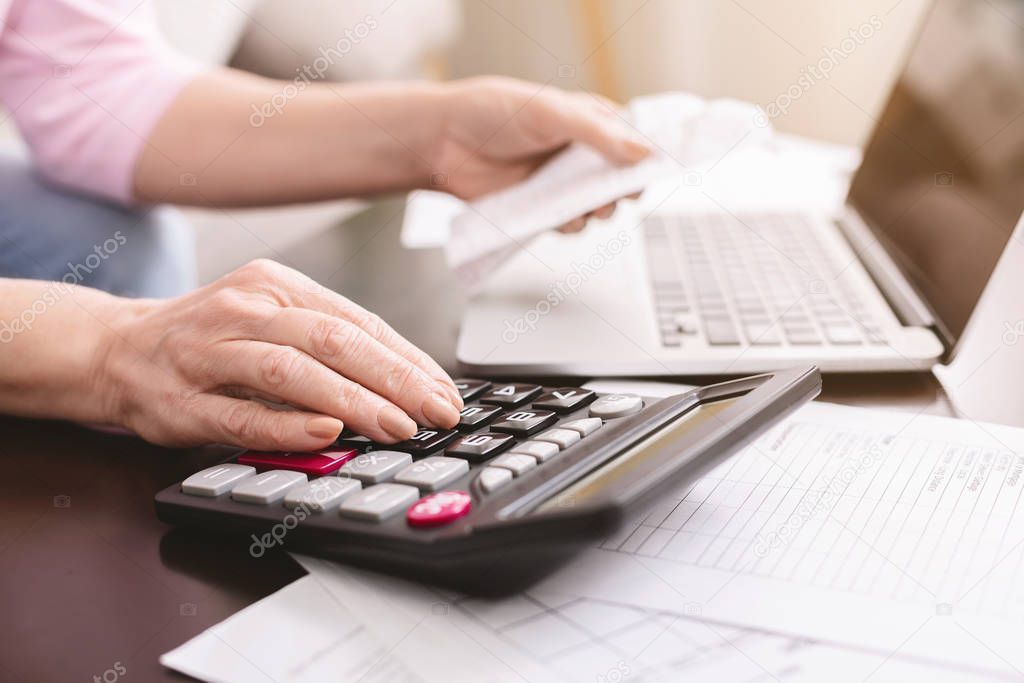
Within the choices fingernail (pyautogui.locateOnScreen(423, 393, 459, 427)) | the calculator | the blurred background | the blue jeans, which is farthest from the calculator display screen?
the blurred background

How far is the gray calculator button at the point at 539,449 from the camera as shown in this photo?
0.42 metres

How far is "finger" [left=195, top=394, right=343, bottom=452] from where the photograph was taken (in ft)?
1.53

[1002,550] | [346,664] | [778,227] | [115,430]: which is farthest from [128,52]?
[1002,550]

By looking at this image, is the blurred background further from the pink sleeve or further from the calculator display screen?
the calculator display screen

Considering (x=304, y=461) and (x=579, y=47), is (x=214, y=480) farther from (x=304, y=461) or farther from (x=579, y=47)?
(x=579, y=47)

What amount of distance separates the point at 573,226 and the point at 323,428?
380 mm

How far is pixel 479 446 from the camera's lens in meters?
0.44

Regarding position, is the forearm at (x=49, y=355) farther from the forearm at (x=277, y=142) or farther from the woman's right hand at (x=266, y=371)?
the forearm at (x=277, y=142)

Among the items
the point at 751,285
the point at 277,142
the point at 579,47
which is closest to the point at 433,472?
the point at 751,285

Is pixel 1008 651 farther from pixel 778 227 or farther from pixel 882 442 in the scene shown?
pixel 778 227

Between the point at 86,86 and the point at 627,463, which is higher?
the point at 86,86

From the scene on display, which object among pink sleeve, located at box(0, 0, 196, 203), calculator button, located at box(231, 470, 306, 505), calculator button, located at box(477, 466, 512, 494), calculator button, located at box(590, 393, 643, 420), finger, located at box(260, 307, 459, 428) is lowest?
Answer: calculator button, located at box(590, 393, 643, 420)

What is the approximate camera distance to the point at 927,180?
750mm

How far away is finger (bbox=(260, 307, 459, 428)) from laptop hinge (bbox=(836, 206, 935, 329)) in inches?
14.0
